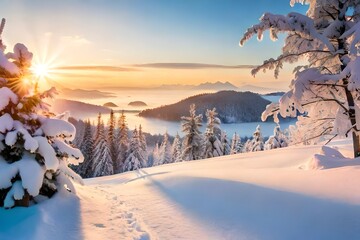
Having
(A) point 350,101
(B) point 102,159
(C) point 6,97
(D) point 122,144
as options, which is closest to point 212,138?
(B) point 102,159

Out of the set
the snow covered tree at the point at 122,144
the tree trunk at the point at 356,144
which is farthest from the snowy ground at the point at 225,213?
the snow covered tree at the point at 122,144

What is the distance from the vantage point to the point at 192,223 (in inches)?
280

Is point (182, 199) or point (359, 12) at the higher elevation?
point (359, 12)

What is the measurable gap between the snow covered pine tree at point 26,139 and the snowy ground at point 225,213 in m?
0.49

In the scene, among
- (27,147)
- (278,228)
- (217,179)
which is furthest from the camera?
(217,179)

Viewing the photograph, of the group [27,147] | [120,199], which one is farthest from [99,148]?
[27,147]

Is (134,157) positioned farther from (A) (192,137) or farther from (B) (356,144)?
(B) (356,144)

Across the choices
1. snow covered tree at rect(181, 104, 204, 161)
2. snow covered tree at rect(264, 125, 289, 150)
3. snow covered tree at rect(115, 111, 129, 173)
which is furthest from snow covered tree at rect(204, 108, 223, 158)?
snow covered tree at rect(115, 111, 129, 173)

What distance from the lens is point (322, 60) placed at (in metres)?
10.9

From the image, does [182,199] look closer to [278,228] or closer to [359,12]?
[278,228]

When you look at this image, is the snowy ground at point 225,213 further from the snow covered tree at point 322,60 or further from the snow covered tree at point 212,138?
the snow covered tree at point 212,138

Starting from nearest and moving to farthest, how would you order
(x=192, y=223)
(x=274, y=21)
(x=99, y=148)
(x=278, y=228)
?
1. (x=278, y=228)
2. (x=192, y=223)
3. (x=274, y=21)
4. (x=99, y=148)

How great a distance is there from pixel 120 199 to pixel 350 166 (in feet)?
23.4

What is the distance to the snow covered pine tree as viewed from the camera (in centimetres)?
663
